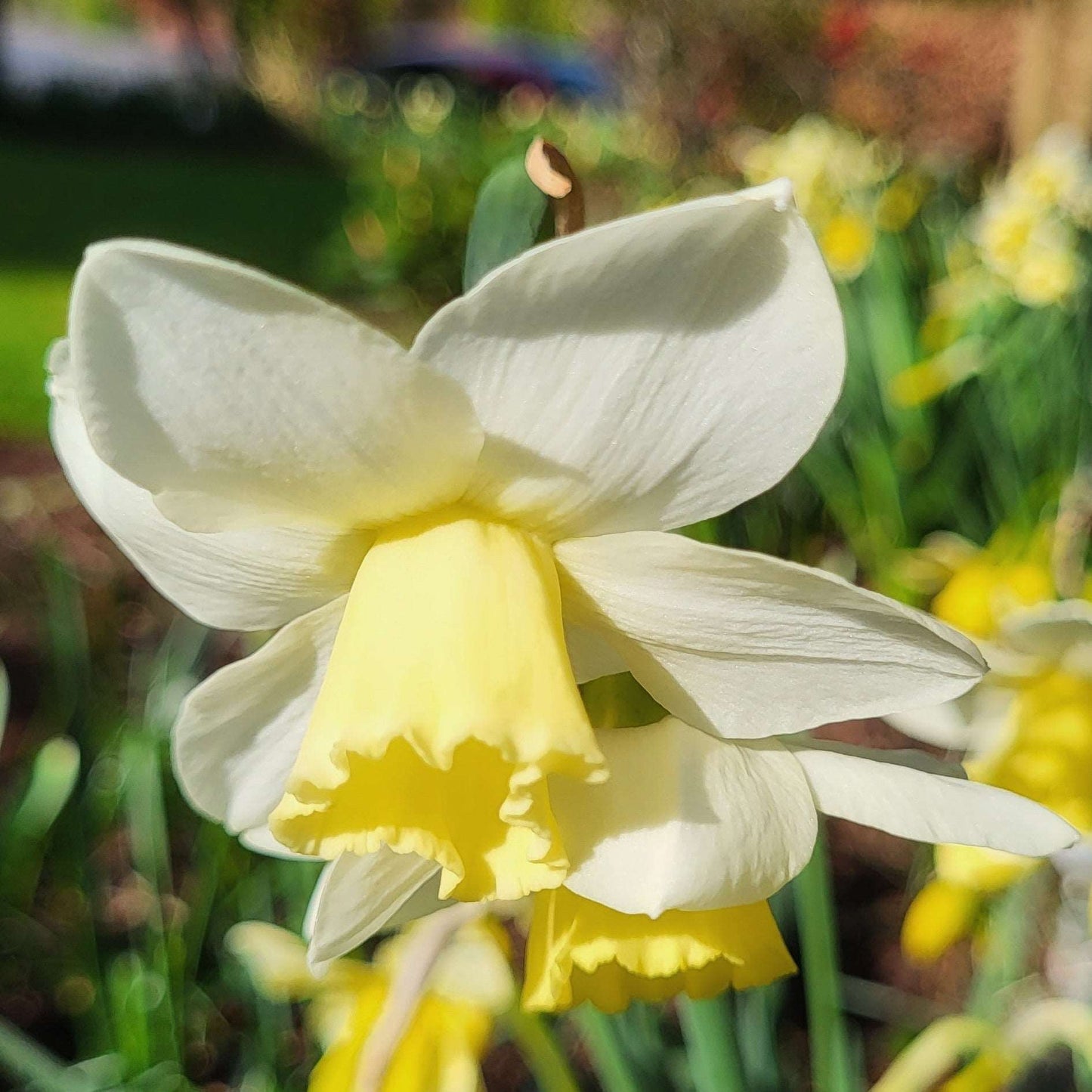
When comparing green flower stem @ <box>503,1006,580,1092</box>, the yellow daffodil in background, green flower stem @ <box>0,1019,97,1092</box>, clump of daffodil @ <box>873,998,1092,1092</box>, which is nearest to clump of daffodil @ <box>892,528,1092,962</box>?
clump of daffodil @ <box>873,998,1092,1092</box>

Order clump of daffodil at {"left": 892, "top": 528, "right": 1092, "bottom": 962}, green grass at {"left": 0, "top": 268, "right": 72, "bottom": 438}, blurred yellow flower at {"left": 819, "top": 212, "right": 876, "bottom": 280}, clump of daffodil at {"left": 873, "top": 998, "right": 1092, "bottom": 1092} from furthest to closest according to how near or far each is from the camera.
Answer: green grass at {"left": 0, "top": 268, "right": 72, "bottom": 438}, blurred yellow flower at {"left": 819, "top": 212, "right": 876, "bottom": 280}, clump of daffodil at {"left": 873, "top": 998, "right": 1092, "bottom": 1092}, clump of daffodil at {"left": 892, "top": 528, "right": 1092, "bottom": 962}

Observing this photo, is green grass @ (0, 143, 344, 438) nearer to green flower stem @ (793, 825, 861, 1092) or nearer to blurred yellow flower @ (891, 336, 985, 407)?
blurred yellow flower @ (891, 336, 985, 407)

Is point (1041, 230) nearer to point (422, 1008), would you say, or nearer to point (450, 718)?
point (422, 1008)

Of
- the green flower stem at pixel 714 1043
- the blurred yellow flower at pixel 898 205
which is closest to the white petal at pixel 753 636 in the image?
the green flower stem at pixel 714 1043

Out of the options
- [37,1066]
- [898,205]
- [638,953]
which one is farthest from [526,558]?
[898,205]

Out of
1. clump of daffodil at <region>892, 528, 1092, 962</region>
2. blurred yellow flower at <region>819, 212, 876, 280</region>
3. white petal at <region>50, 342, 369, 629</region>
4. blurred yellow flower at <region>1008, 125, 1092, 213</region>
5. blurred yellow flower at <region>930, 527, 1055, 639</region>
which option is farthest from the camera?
blurred yellow flower at <region>819, 212, 876, 280</region>

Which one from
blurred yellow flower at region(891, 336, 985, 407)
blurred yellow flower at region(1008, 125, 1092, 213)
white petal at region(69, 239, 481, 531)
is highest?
white petal at region(69, 239, 481, 531)
